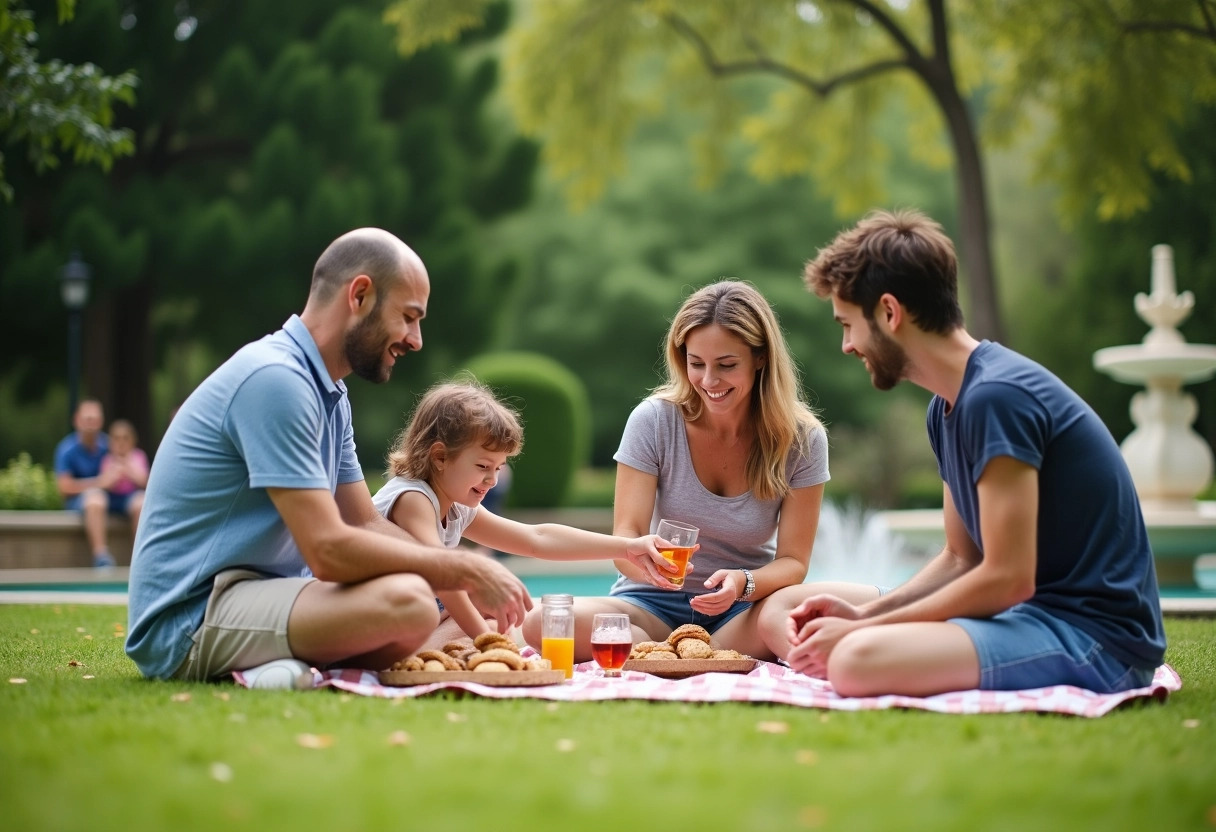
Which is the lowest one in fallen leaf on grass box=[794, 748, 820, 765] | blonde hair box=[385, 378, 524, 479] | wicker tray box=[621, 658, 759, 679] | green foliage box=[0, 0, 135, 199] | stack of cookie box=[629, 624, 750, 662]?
wicker tray box=[621, 658, 759, 679]

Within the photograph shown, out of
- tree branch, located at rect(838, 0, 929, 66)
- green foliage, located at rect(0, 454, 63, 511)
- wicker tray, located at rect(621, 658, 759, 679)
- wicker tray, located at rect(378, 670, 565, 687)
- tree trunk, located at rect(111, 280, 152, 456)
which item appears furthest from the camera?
tree trunk, located at rect(111, 280, 152, 456)

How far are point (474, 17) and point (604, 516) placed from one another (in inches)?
261

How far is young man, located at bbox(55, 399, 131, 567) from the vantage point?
490 inches

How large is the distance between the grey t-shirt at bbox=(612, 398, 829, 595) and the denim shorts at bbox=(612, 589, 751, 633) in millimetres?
40

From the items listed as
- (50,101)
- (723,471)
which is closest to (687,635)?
(723,471)

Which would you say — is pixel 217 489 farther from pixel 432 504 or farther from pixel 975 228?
pixel 975 228

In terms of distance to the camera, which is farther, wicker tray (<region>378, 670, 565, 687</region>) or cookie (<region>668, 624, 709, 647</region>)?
cookie (<region>668, 624, 709, 647</region>)

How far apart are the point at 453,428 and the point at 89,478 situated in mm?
9338

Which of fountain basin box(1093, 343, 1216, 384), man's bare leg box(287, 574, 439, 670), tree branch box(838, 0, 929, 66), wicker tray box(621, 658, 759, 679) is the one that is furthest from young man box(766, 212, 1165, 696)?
tree branch box(838, 0, 929, 66)

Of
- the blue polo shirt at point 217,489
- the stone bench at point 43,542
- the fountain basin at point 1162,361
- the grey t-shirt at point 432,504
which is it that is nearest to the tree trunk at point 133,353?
the stone bench at point 43,542

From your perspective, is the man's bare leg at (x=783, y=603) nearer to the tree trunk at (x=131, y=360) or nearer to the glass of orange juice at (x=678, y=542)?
the glass of orange juice at (x=678, y=542)

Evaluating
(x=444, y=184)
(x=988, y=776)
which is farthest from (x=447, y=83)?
(x=988, y=776)

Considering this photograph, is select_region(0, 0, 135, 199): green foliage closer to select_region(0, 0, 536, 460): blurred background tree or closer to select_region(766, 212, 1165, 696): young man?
select_region(766, 212, 1165, 696): young man

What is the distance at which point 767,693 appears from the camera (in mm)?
3844
